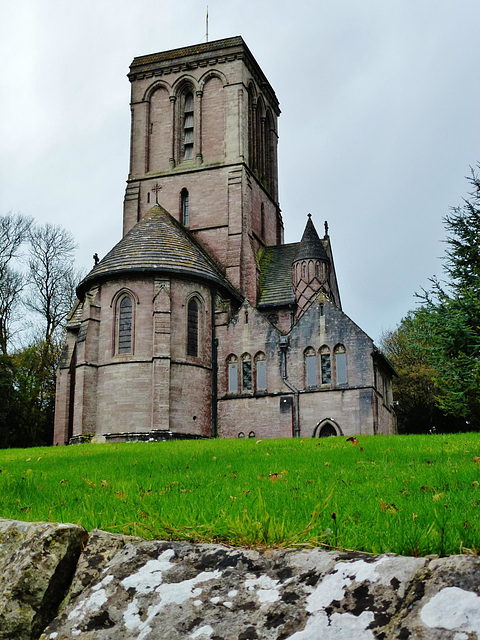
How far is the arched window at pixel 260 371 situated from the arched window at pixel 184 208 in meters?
12.1

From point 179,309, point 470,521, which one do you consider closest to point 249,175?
point 179,309

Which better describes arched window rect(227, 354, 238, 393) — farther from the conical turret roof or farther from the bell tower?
the conical turret roof

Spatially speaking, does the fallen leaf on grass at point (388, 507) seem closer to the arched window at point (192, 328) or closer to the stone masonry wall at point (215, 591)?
the stone masonry wall at point (215, 591)

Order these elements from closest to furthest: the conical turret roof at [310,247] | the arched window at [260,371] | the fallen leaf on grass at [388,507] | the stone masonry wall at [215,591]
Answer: the stone masonry wall at [215,591], the fallen leaf on grass at [388,507], the arched window at [260,371], the conical turret roof at [310,247]

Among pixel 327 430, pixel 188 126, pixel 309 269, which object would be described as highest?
pixel 188 126

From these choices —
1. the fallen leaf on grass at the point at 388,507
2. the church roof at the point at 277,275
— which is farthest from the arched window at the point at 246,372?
the fallen leaf on grass at the point at 388,507

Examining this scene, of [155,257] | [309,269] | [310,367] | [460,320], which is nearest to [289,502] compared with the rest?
[460,320]

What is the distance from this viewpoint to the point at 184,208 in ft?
143

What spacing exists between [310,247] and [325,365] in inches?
364

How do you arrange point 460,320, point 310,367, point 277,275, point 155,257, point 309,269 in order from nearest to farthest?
1. point 460,320
2. point 310,367
3. point 155,257
4. point 309,269
5. point 277,275

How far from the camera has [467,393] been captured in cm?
2378

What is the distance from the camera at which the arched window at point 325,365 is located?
109 feet

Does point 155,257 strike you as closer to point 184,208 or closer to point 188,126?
point 184,208

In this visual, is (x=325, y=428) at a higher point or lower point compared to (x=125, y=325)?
lower
